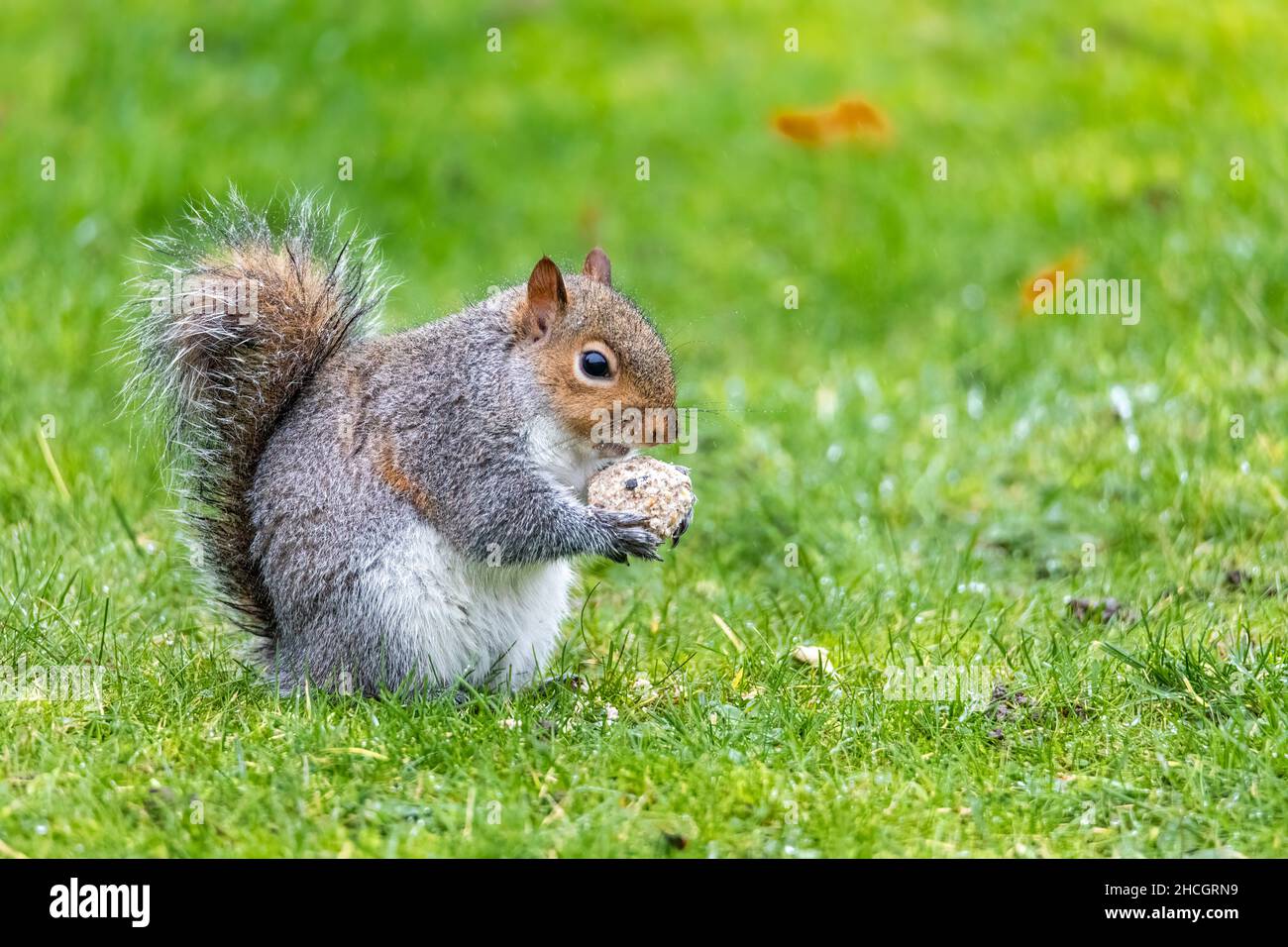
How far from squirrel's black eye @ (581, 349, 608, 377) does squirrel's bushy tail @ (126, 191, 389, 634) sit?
571 millimetres

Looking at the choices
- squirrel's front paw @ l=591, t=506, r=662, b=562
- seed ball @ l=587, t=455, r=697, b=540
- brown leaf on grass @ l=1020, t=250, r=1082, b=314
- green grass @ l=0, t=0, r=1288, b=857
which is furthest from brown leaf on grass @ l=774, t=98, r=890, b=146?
squirrel's front paw @ l=591, t=506, r=662, b=562

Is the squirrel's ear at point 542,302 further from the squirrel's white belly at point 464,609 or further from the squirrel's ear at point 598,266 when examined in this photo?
the squirrel's white belly at point 464,609

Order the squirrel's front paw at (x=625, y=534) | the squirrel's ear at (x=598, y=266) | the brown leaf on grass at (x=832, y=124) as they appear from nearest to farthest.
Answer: the squirrel's front paw at (x=625, y=534), the squirrel's ear at (x=598, y=266), the brown leaf on grass at (x=832, y=124)

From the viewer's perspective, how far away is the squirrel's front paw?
9.91 ft

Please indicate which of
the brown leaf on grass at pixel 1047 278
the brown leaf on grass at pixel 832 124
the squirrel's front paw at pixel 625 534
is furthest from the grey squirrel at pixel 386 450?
the brown leaf on grass at pixel 832 124

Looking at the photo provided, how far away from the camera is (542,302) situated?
3.14 m

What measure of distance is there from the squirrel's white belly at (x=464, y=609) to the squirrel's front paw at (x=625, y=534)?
213 millimetres

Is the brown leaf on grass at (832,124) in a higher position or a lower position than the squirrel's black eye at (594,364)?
higher

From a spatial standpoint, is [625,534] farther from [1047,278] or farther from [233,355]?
[1047,278]

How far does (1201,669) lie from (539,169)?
13.7 ft

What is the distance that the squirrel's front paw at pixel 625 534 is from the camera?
3.02 meters

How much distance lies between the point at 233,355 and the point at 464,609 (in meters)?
0.69

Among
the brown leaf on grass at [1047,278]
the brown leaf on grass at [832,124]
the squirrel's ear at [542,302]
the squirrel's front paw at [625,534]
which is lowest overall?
the squirrel's front paw at [625,534]

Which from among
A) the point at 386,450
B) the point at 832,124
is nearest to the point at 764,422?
the point at 386,450
